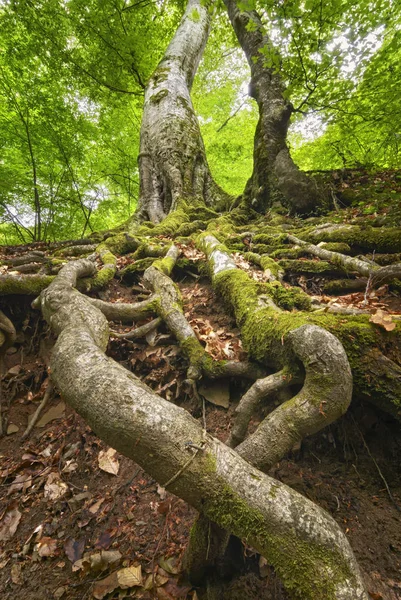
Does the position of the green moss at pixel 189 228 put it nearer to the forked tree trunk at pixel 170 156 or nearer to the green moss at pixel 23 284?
the forked tree trunk at pixel 170 156

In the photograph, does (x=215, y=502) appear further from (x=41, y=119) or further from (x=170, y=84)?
(x=41, y=119)

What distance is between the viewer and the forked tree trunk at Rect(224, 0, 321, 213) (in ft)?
18.7

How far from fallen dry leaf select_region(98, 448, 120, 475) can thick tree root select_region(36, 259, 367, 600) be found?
979mm

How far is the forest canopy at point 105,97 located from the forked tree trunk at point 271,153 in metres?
0.43

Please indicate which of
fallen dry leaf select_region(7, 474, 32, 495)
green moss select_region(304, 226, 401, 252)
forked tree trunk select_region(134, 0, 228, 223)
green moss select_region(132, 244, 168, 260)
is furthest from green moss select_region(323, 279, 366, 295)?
forked tree trunk select_region(134, 0, 228, 223)

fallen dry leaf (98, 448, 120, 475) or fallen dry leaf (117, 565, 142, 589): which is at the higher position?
fallen dry leaf (98, 448, 120, 475)

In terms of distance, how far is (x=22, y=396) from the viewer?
2.96m

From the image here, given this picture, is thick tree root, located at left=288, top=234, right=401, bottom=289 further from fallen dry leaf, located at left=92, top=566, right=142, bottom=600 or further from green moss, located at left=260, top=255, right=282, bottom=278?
fallen dry leaf, located at left=92, top=566, right=142, bottom=600

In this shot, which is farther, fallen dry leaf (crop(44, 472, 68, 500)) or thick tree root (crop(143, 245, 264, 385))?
thick tree root (crop(143, 245, 264, 385))

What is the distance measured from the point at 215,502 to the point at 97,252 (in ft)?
13.7

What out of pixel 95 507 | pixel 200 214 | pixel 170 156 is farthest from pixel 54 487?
pixel 170 156

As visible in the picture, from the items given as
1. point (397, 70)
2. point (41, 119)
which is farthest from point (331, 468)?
point (41, 119)

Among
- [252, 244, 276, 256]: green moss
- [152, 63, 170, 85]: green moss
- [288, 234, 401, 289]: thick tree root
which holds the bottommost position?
[288, 234, 401, 289]: thick tree root

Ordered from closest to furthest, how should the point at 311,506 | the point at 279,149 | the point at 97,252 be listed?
the point at 311,506
the point at 97,252
the point at 279,149
